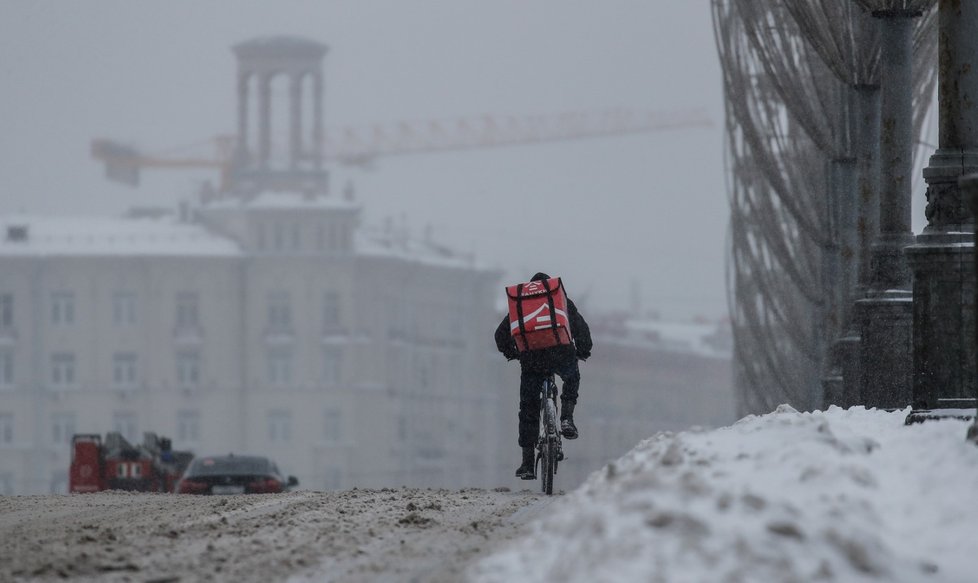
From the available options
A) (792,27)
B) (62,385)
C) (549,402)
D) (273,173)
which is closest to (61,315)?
(62,385)

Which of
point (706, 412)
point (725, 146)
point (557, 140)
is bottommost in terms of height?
point (706, 412)

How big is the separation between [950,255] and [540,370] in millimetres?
3685

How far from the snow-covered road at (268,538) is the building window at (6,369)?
9579 centimetres

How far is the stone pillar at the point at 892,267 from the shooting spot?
16844 mm

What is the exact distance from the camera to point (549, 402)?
14.6m

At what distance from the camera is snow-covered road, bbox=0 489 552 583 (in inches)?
331

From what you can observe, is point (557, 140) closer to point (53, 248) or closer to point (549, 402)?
point (53, 248)

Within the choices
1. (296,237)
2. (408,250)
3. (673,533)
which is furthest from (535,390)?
(408,250)

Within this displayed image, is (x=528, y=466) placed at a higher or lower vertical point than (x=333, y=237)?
lower

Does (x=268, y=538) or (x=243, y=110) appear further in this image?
(x=243, y=110)

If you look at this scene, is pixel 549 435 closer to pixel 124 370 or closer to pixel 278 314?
pixel 124 370

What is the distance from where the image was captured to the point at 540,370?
47.5 feet

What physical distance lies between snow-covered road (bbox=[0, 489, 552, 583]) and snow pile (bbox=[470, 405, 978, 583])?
0.59m

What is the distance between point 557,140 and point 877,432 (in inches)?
6651
